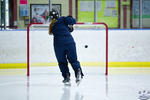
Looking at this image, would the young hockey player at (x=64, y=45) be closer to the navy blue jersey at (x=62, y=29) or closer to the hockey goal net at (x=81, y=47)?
the navy blue jersey at (x=62, y=29)

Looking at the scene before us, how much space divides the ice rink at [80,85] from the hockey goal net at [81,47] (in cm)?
19

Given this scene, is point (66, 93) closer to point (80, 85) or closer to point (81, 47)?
point (80, 85)

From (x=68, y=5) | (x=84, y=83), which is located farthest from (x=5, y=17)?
(x=84, y=83)

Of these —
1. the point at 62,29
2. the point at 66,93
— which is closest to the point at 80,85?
the point at 66,93

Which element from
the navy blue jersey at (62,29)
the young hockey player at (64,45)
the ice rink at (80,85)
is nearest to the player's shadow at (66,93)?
the ice rink at (80,85)

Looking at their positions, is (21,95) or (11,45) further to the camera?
(11,45)

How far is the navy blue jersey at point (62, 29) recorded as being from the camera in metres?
4.85

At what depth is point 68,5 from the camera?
7.77 meters

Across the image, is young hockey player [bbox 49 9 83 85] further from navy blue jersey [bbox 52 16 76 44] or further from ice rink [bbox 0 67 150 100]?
ice rink [bbox 0 67 150 100]

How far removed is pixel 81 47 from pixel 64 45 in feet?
6.85

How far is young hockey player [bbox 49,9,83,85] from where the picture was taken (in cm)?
483

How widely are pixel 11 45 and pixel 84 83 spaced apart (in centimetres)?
224

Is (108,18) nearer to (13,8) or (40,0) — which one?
(40,0)

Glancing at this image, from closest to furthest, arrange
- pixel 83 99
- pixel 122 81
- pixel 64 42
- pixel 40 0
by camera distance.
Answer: pixel 83 99 → pixel 64 42 → pixel 122 81 → pixel 40 0
